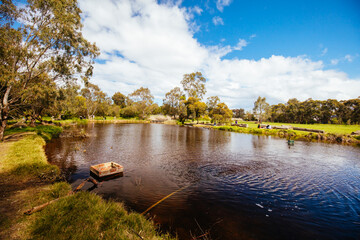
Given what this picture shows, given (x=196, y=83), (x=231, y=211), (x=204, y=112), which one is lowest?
(x=231, y=211)

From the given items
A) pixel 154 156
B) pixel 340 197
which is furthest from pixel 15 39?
pixel 340 197

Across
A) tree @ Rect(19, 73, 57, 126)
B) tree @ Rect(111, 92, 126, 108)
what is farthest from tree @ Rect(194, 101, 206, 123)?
tree @ Rect(111, 92, 126, 108)

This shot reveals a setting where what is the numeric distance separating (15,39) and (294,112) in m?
104

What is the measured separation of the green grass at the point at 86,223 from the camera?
5270 mm

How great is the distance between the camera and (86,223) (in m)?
5.96

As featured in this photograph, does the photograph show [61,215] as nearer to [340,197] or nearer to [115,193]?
[115,193]

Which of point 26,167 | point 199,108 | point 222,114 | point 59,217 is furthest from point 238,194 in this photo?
point 199,108

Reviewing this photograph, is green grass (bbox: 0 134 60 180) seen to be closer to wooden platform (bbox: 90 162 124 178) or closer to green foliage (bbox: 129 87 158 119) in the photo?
wooden platform (bbox: 90 162 124 178)

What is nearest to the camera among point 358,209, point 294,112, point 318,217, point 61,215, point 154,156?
point 61,215

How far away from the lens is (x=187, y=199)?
9.77m

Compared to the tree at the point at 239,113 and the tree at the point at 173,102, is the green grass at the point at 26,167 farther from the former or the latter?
the tree at the point at 239,113

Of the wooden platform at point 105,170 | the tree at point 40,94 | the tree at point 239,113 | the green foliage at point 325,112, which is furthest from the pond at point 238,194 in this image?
the tree at point 239,113

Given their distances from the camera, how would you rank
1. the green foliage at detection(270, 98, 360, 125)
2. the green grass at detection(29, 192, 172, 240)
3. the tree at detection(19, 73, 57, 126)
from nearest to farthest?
the green grass at detection(29, 192, 172, 240) → the tree at detection(19, 73, 57, 126) → the green foliage at detection(270, 98, 360, 125)

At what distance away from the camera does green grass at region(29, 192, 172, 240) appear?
207 inches
